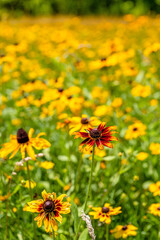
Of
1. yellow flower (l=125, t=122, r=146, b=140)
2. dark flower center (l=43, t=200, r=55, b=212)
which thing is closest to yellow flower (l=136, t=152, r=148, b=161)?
yellow flower (l=125, t=122, r=146, b=140)

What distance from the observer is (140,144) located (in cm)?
208

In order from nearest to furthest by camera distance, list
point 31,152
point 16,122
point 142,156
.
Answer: point 31,152 < point 142,156 < point 16,122

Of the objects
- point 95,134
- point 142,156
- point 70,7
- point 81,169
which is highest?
point 95,134

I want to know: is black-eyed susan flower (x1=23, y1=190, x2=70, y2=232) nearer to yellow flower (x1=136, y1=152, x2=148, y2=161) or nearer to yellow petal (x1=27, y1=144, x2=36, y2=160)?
yellow petal (x1=27, y1=144, x2=36, y2=160)

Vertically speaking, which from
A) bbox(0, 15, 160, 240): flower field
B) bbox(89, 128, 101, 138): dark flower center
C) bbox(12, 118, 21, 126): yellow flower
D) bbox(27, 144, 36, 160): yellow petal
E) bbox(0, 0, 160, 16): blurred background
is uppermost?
bbox(89, 128, 101, 138): dark flower center

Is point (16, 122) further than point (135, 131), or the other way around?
point (16, 122)

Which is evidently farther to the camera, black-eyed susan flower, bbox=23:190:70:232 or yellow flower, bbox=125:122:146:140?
yellow flower, bbox=125:122:146:140

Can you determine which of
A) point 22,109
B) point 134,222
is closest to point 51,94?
point 22,109

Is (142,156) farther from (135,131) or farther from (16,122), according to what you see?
(16,122)

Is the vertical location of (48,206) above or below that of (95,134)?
below

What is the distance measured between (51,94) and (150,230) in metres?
1.13

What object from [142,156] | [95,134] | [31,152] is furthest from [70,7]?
[95,134]

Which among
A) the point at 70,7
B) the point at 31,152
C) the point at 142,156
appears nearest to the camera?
the point at 31,152

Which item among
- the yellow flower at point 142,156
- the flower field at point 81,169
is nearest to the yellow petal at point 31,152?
the flower field at point 81,169
